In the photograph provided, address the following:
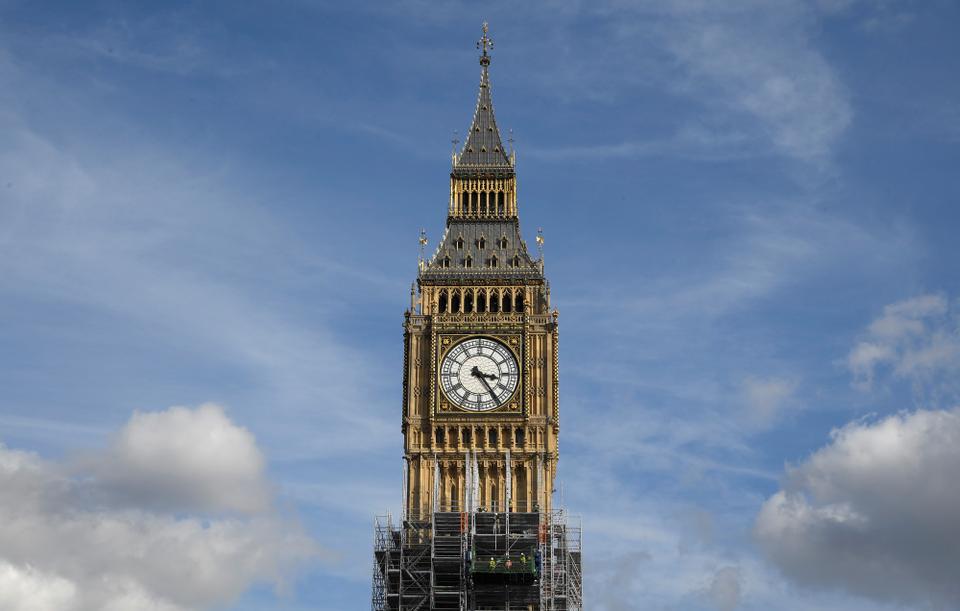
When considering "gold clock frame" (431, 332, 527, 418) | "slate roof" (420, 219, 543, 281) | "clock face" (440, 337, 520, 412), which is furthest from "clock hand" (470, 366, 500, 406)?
"slate roof" (420, 219, 543, 281)

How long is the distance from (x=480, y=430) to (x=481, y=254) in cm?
1463

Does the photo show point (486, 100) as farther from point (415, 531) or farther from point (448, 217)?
point (415, 531)

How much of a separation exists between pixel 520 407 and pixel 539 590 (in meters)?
13.7

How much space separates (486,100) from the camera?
459 ft

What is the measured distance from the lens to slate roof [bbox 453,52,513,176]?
5335 inches

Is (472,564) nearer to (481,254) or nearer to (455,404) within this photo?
(455,404)

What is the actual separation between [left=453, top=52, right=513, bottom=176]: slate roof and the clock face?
16050mm

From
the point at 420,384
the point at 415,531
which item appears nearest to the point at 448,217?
the point at 420,384

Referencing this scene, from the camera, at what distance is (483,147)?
137 metres

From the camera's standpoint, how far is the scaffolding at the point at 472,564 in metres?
118

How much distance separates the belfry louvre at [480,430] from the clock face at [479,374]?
74 mm

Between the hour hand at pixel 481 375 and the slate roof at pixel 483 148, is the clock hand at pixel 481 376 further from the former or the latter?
the slate roof at pixel 483 148

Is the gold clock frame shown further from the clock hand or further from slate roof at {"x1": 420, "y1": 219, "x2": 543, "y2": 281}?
slate roof at {"x1": 420, "y1": 219, "x2": 543, "y2": 281}

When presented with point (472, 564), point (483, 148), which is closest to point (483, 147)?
point (483, 148)
